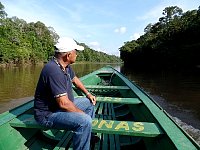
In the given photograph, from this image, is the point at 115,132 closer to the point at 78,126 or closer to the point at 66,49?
the point at 78,126

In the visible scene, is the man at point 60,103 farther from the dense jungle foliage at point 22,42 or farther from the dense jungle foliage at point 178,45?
the dense jungle foliage at point 22,42

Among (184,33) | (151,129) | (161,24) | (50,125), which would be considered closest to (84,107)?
(50,125)

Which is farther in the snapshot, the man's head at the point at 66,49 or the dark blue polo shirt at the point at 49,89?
the man's head at the point at 66,49

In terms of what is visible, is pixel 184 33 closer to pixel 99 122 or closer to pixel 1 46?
pixel 1 46

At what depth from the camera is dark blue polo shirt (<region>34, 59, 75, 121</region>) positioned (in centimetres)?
270

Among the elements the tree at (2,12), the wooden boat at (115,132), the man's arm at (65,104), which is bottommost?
the wooden boat at (115,132)

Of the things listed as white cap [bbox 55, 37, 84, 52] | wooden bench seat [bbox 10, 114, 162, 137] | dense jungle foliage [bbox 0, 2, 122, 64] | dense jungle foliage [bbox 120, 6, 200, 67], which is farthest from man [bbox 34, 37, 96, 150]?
dense jungle foliage [bbox 0, 2, 122, 64]

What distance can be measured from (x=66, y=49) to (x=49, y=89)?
493 millimetres

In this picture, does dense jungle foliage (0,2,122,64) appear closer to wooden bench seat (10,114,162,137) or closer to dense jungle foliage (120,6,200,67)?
dense jungle foliage (120,6,200,67)

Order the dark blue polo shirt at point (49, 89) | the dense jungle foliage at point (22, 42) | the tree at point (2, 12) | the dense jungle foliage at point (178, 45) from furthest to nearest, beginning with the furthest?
1. the tree at point (2, 12)
2. the dense jungle foliage at point (22, 42)
3. the dense jungle foliage at point (178, 45)
4. the dark blue polo shirt at point (49, 89)

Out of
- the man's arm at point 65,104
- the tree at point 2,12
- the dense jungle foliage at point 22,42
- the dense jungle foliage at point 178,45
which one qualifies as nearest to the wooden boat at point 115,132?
the man's arm at point 65,104

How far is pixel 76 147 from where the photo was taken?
2.75 metres

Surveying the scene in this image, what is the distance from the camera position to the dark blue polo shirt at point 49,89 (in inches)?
106

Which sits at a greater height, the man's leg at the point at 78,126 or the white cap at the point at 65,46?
the white cap at the point at 65,46
